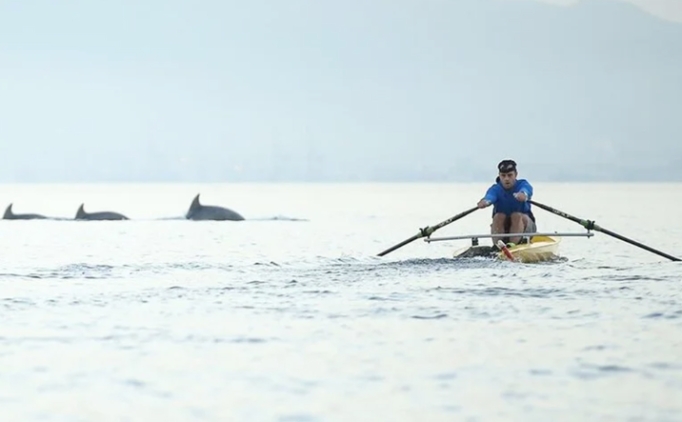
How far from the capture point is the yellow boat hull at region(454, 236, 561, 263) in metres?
25.4

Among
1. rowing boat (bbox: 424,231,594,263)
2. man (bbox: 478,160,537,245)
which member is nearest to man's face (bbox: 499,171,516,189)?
man (bbox: 478,160,537,245)

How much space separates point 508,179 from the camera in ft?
82.3

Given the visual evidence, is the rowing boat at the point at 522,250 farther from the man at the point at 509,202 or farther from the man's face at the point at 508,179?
the man's face at the point at 508,179

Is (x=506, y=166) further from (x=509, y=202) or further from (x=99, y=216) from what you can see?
Answer: (x=99, y=216)

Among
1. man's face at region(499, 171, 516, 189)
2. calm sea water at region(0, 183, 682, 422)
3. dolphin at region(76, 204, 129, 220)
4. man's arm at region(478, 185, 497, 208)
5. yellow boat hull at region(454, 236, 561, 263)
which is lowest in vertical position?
calm sea water at region(0, 183, 682, 422)

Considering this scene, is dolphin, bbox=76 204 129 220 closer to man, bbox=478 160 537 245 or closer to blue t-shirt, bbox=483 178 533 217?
man, bbox=478 160 537 245

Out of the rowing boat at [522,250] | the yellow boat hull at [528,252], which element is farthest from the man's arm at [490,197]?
the yellow boat hull at [528,252]

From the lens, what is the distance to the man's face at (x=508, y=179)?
82.3 ft

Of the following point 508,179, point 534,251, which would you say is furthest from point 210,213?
point 508,179

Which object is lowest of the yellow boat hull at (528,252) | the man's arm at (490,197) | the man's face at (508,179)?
the yellow boat hull at (528,252)

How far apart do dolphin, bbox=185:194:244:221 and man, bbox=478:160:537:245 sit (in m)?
34.9

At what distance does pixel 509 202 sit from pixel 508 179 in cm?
68

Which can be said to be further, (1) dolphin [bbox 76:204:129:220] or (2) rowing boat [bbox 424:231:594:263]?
(1) dolphin [bbox 76:204:129:220]

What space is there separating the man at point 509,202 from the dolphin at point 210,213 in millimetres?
34941
